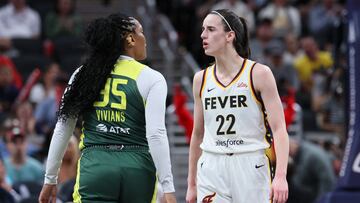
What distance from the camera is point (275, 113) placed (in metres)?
7.12

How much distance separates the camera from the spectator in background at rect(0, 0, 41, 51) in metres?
18.0

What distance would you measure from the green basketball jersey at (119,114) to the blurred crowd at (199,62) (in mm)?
4404

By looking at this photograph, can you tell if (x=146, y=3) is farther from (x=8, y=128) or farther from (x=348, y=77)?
(x=348, y=77)

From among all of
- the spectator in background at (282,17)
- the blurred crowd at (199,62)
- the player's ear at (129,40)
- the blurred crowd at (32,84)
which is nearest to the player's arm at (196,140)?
the player's ear at (129,40)

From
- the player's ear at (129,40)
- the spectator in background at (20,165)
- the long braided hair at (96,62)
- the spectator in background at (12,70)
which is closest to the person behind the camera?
the long braided hair at (96,62)

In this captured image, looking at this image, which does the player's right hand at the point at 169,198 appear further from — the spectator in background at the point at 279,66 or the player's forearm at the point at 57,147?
the spectator in background at the point at 279,66

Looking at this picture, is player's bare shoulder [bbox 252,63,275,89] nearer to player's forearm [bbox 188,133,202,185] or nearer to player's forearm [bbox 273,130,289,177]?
player's forearm [bbox 273,130,289,177]

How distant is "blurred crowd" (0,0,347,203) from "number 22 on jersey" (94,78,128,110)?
4410 millimetres

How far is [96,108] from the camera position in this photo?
23.4 feet

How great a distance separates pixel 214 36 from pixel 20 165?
587cm

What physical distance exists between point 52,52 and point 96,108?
1031 centimetres

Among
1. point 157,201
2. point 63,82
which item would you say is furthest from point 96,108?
point 63,82

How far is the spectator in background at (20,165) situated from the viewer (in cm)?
1252

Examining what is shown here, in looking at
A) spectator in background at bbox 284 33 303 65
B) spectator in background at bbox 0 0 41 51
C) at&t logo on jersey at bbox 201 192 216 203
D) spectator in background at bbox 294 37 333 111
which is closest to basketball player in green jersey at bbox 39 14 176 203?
at&t logo on jersey at bbox 201 192 216 203
